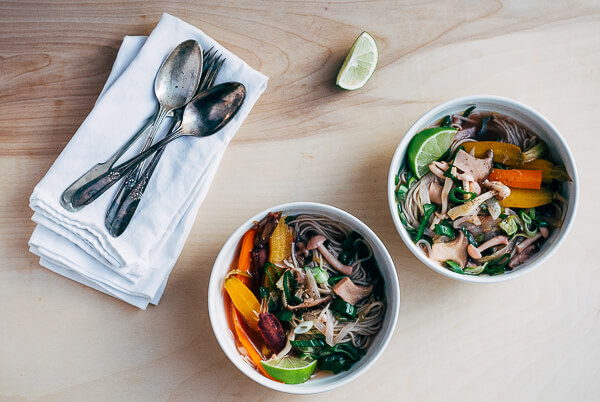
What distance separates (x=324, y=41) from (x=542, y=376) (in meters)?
1.33

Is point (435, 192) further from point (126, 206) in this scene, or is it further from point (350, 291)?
point (126, 206)

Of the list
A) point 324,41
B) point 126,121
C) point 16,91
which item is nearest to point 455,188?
point 324,41

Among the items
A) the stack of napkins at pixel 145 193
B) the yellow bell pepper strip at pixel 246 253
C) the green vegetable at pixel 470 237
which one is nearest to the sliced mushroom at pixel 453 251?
the green vegetable at pixel 470 237

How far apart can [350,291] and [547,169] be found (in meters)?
0.70

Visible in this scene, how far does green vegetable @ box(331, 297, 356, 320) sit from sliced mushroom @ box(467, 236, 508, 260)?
40 cm

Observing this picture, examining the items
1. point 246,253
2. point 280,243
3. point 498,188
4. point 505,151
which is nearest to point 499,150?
point 505,151

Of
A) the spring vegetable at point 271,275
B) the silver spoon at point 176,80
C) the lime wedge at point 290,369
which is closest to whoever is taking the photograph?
the lime wedge at point 290,369

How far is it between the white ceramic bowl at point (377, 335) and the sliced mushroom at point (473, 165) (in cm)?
36

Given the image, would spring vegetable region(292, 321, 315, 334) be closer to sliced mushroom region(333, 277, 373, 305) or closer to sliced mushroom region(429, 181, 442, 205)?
sliced mushroom region(333, 277, 373, 305)

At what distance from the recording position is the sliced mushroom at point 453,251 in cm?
141

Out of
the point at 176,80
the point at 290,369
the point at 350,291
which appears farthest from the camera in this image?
the point at 176,80

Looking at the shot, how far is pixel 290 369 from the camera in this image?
4.24 ft

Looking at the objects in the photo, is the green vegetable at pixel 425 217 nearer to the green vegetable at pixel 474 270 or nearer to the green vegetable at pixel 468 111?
the green vegetable at pixel 474 270

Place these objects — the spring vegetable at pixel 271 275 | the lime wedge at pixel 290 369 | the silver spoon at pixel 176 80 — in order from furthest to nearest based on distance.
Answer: the silver spoon at pixel 176 80, the spring vegetable at pixel 271 275, the lime wedge at pixel 290 369
